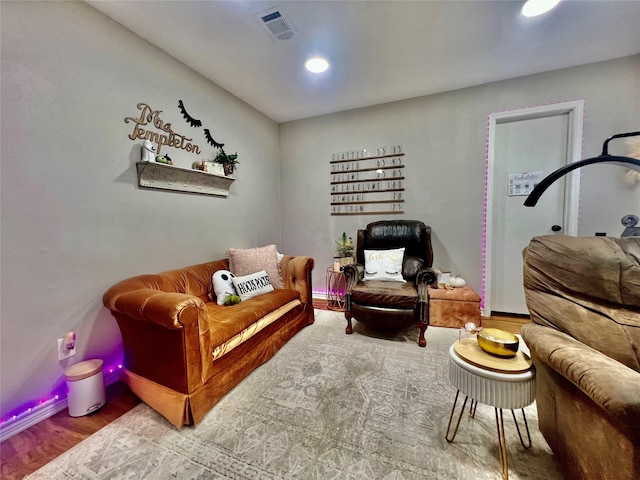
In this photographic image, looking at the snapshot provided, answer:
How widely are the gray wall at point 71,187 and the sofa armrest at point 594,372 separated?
2589mm

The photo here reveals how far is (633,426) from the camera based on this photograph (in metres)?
0.68

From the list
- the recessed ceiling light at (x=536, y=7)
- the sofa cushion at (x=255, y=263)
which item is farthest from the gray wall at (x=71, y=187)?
the recessed ceiling light at (x=536, y=7)

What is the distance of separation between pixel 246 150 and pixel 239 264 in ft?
5.05

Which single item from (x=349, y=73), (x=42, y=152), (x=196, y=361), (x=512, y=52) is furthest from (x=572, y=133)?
(x=42, y=152)

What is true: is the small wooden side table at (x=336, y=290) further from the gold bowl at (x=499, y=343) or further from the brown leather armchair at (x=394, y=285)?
the gold bowl at (x=499, y=343)

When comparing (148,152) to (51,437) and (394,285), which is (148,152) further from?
(394,285)

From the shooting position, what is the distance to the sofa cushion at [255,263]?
2.49 metres

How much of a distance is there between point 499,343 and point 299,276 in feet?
5.95

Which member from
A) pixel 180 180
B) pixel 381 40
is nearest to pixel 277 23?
pixel 381 40

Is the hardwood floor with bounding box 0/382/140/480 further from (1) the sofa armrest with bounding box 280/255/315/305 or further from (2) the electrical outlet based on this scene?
(1) the sofa armrest with bounding box 280/255/315/305

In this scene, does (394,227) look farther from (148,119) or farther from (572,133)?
(148,119)

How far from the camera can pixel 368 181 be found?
11.0ft

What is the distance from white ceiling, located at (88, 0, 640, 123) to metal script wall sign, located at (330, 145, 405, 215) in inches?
30.8

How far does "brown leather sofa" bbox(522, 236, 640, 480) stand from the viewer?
0.74 m
